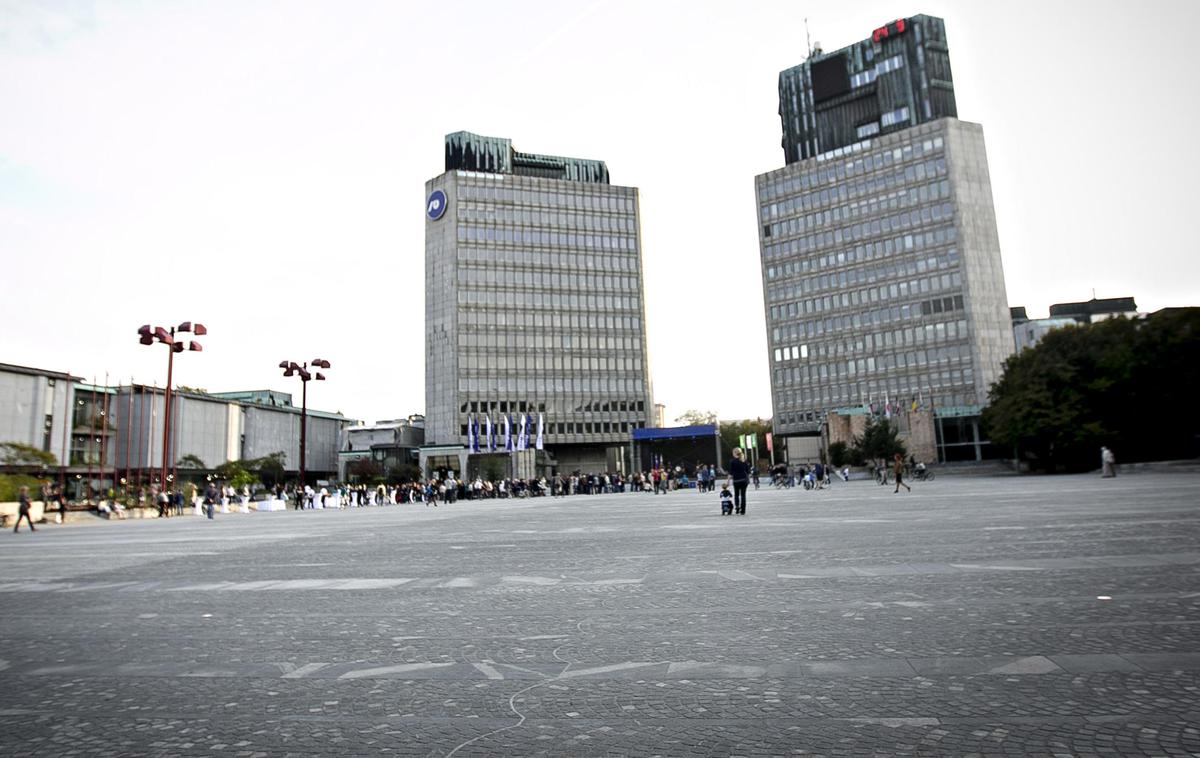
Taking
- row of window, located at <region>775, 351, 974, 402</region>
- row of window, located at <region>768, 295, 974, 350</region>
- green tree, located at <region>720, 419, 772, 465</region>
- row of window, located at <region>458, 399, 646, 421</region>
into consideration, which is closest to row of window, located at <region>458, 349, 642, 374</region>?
row of window, located at <region>458, 399, 646, 421</region>

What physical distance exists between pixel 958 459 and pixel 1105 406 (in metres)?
44.9

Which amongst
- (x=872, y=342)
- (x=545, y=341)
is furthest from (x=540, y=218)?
(x=872, y=342)

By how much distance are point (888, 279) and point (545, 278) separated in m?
51.6

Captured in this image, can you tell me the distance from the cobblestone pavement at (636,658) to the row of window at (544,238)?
111 m

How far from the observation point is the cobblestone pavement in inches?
112

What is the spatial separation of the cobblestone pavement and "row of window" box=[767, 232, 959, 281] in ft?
355

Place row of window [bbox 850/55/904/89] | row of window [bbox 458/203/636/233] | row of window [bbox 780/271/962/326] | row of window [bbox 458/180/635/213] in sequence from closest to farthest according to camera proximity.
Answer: row of window [bbox 780/271/962/326] < row of window [bbox 458/203/636/233] < row of window [bbox 458/180/635/213] < row of window [bbox 850/55/904/89]

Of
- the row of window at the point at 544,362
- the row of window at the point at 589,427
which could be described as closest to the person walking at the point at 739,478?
the row of window at the point at 544,362

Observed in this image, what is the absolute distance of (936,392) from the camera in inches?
4183

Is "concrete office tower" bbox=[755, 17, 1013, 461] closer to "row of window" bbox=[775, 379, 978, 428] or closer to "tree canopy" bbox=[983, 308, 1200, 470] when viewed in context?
"row of window" bbox=[775, 379, 978, 428]

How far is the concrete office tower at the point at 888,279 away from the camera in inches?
4117

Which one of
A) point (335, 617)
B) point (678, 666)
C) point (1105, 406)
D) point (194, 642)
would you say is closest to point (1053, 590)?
point (678, 666)

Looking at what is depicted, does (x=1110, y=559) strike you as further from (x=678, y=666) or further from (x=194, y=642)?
(x=194, y=642)

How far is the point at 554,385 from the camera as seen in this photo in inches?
4648
